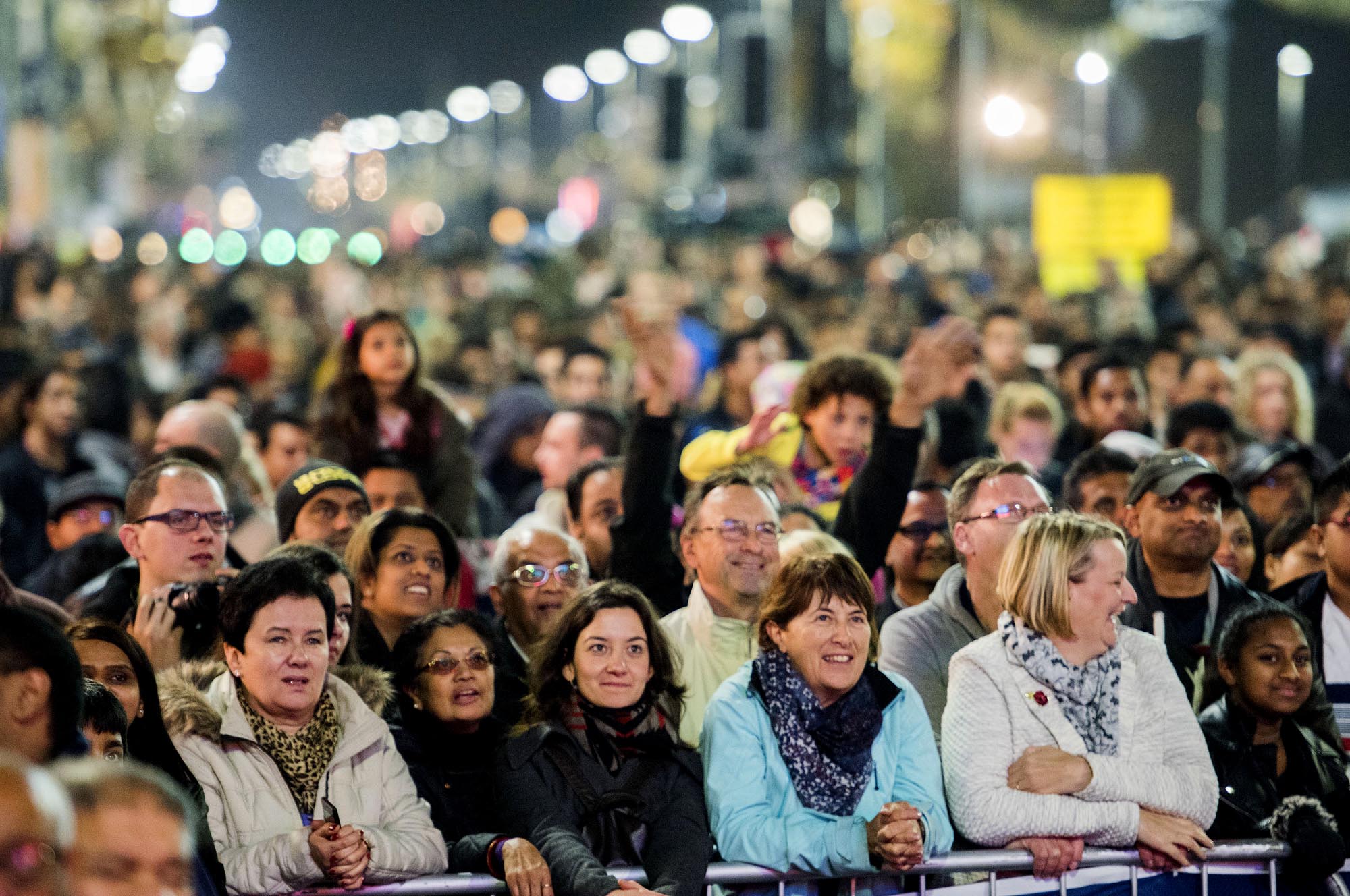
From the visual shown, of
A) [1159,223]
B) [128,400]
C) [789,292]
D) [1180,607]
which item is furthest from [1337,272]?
[1180,607]

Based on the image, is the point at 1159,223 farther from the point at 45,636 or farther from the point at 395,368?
the point at 45,636

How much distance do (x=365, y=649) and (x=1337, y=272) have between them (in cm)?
1627

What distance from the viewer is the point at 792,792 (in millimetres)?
5480

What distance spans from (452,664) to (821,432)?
2860 mm

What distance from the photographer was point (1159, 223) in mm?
23453

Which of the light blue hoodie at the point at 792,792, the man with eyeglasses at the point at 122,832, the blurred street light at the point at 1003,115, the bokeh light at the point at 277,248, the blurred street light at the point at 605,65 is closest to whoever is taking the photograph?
the man with eyeglasses at the point at 122,832

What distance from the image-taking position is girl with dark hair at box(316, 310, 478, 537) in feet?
29.7

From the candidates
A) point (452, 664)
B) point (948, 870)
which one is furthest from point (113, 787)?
point (948, 870)

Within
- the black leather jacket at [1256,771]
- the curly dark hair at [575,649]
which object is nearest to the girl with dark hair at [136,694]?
the curly dark hair at [575,649]

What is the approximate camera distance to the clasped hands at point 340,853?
5.14m

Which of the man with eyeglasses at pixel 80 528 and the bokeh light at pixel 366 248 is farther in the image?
the bokeh light at pixel 366 248

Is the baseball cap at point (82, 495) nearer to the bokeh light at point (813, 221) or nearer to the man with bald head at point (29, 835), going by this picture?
the man with bald head at point (29, 835)

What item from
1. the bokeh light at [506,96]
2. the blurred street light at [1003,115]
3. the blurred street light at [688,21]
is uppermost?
the bokeh light at [506,96]

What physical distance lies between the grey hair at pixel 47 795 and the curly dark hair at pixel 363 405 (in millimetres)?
6019
